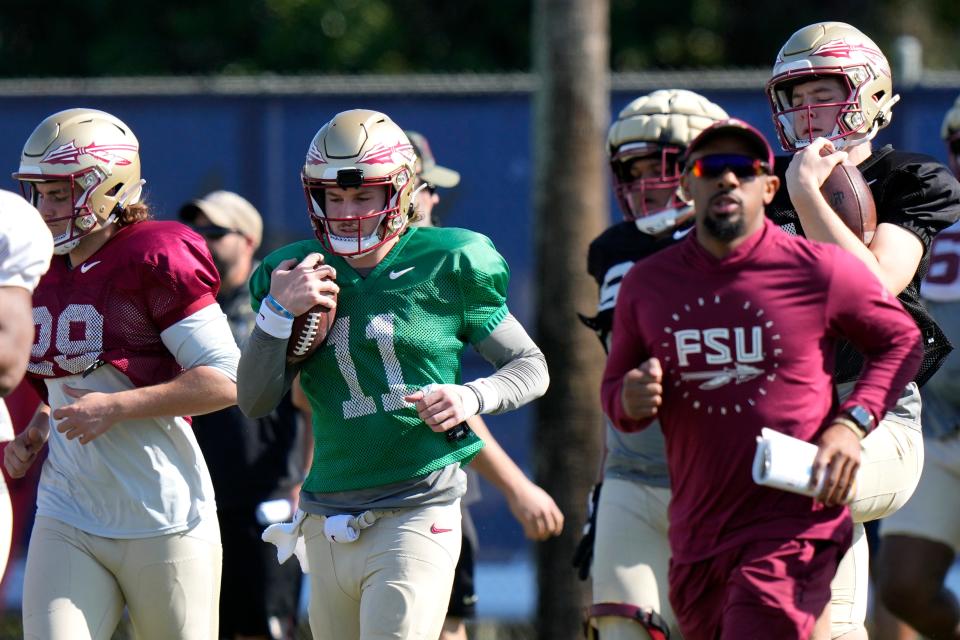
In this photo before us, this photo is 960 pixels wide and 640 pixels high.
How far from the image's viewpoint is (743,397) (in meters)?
4.03

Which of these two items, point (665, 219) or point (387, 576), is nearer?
point (387, 576)

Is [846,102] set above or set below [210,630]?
above

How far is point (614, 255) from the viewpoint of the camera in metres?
5.43

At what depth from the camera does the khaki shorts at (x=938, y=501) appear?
6277mm

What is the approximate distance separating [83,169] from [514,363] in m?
1.41

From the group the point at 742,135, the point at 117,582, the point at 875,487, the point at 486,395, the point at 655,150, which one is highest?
the point at 742,135

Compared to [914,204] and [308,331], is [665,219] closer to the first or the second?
[914,204]

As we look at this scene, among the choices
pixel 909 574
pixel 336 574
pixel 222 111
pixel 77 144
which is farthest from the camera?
pixel 222 111

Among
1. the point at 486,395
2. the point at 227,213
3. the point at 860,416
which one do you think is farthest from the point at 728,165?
the point at 227,213

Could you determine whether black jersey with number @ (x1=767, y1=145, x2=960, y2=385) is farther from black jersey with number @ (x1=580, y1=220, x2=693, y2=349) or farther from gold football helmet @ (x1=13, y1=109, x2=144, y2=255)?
gold football helmet @ (x1=13, y1=109, x2=144, y2=255)

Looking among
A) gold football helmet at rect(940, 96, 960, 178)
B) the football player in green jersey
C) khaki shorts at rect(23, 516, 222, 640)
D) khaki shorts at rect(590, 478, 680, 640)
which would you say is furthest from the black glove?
gold football helmet at rect(940, 96, 960, 178)

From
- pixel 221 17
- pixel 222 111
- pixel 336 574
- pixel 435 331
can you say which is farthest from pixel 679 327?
pixel 221 17

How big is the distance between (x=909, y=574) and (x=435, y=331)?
2.67m

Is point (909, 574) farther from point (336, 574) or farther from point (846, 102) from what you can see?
point (336, 574)
